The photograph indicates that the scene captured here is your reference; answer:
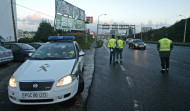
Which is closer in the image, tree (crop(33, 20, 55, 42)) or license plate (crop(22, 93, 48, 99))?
license plate (crop(22, 93, 48, 99))

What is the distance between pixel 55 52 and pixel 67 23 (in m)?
26.6

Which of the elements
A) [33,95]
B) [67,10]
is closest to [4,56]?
[33,95]

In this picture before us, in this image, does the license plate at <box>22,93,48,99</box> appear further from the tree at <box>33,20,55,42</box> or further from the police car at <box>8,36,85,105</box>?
the tree at <box>33,20,55,42</box>

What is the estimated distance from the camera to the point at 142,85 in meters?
5.29

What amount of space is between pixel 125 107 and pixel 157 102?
92 centimetres

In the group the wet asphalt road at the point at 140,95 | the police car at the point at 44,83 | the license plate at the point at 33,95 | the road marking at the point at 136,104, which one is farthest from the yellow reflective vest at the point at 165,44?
the license plate at the point at 33,95

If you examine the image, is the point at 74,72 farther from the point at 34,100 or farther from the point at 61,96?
the point at 34,100

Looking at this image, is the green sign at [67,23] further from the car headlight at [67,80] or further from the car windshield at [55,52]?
the car headlight at [67,80]

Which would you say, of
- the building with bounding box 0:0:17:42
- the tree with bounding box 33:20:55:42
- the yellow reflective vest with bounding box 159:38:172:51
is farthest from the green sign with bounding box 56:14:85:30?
the yellow reflective vest with bounding box 159:38:172:51

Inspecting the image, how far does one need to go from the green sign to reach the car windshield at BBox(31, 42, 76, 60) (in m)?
22.8

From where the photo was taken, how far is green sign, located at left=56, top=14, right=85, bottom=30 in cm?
2740

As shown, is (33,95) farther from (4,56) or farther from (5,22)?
(5,22)

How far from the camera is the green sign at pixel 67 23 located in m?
27.4

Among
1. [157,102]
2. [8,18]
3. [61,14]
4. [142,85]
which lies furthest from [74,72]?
[8,18]
